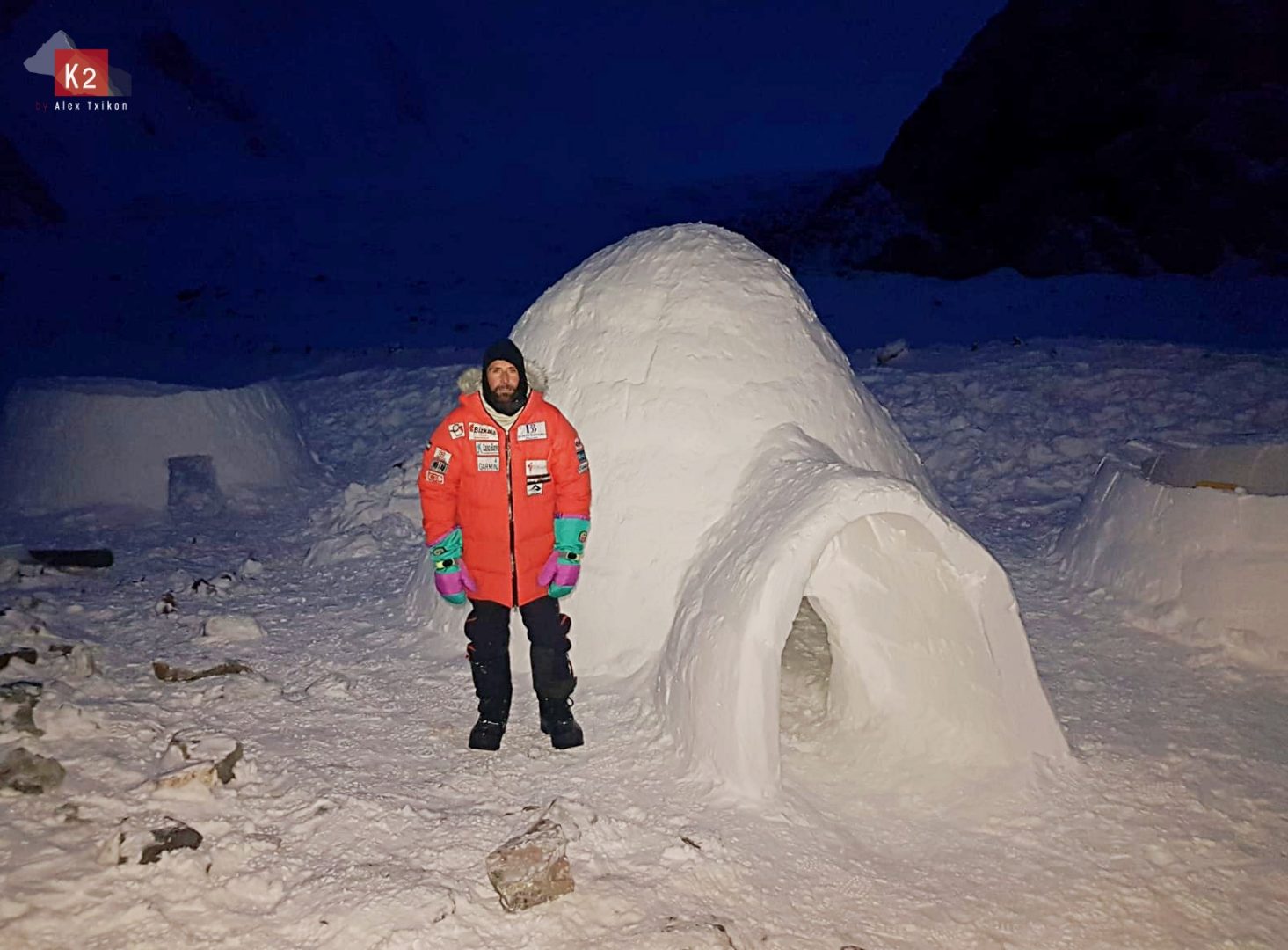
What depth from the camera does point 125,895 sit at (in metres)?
2.62

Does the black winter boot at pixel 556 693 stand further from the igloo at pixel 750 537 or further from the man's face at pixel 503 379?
the man's face at pixel 503 379

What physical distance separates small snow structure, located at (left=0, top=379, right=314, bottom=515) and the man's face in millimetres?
4922

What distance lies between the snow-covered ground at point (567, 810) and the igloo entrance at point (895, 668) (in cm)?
10

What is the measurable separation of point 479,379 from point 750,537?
1232 mm

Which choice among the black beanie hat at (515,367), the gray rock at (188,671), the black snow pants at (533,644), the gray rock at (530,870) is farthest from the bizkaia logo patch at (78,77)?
the gray rock at (530,870)

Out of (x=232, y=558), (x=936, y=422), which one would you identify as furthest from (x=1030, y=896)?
(x=936, y=422)

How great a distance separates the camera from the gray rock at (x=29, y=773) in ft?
10.1

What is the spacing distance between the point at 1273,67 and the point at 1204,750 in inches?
644

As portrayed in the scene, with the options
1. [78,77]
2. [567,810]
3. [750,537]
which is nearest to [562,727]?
[567,810]

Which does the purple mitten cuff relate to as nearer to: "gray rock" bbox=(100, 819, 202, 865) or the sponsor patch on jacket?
the sponsor patch on jacket

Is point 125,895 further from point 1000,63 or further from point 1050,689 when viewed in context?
point 1000,63

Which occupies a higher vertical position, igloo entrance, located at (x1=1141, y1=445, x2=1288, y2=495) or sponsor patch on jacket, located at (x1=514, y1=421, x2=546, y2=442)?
sponsor patch on jacket, located at (x1=514, y1=421, x2=546, y2=442)

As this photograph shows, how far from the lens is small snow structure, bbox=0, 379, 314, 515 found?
704 cm

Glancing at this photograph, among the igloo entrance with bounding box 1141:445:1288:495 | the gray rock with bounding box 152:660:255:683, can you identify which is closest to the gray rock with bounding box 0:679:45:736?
the gray rock with bounding box 152:660:255:683
